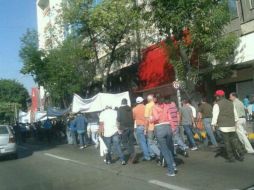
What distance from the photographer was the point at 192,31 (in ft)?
64.5

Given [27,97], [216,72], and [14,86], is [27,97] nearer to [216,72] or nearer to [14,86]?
[14,86]

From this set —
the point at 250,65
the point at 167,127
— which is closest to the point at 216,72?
the point at 250,65

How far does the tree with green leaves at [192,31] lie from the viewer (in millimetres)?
18677

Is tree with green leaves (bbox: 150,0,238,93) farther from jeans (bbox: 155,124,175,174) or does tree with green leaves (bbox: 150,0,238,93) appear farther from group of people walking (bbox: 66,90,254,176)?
jeans (bbox: 155,124,175,174)

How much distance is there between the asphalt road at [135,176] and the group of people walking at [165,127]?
0.45 meters

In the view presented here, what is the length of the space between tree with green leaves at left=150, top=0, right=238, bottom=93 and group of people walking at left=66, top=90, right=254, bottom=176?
2.84 metres

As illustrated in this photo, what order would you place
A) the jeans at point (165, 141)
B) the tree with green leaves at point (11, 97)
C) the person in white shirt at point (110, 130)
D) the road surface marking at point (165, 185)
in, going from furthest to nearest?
the tree with green leaves at point (11, 97) → the person in white shirt at point (110, 130) → the jeans at point (165, 141) → the road surface marking at point (165, 185)

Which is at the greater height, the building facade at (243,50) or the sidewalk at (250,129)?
the building facade at (243,50)

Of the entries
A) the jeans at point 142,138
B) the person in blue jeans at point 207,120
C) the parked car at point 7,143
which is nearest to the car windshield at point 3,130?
the parked car at point 7,143

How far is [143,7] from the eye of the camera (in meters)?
21.4

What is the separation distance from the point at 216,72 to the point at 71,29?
11.9 metres

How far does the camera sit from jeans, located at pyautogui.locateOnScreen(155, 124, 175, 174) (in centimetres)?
1162

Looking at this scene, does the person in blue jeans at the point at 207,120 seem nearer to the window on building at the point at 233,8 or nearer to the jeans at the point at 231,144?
the jeans at the point at 231,144

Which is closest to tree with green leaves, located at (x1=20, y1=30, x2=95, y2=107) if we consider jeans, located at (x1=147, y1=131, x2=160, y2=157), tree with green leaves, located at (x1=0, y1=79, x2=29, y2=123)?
jeans, located at (x1=147, y1=131, x2=160, y2=157)
